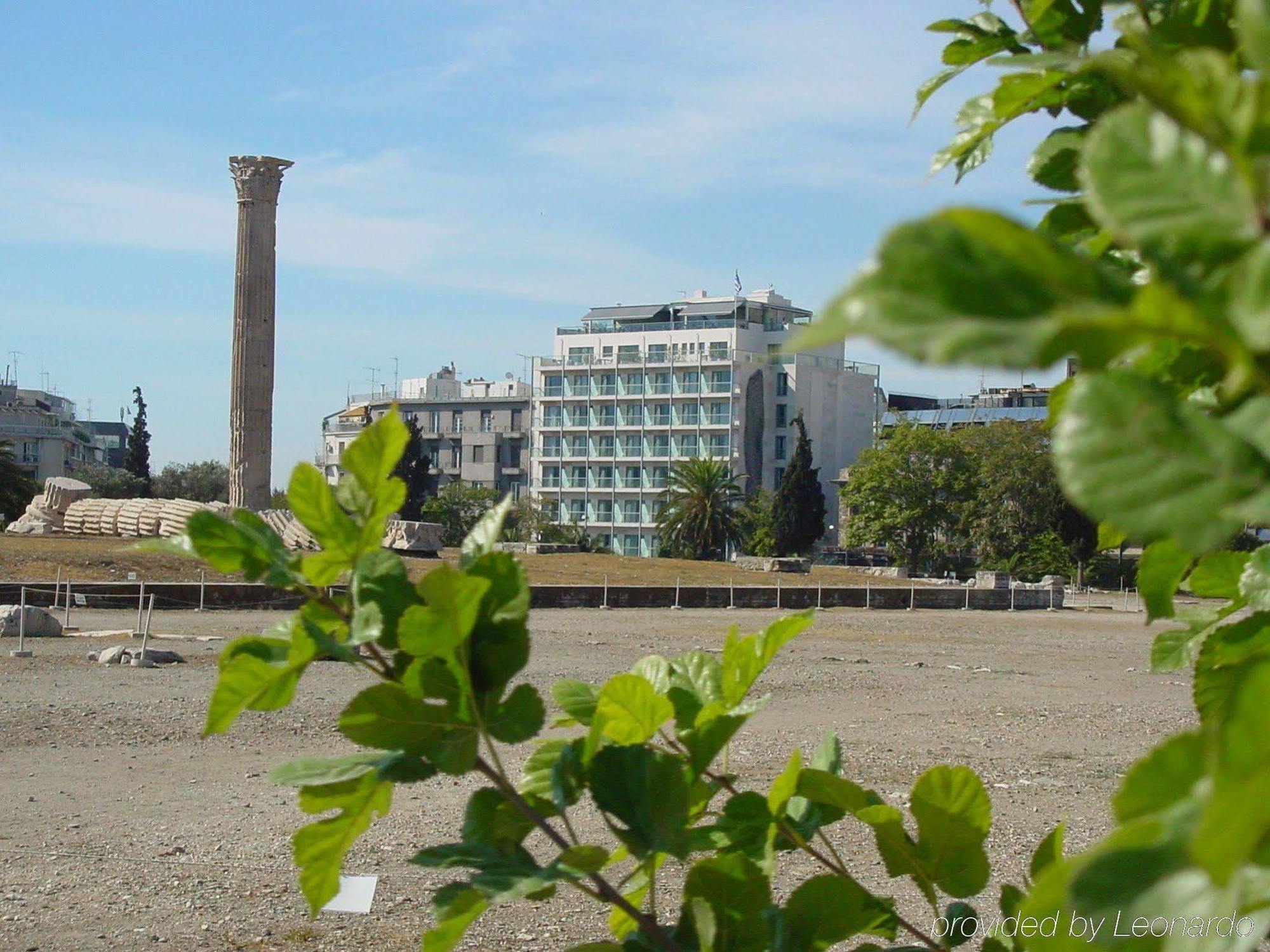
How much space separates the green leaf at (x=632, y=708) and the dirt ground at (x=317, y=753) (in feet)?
8.62

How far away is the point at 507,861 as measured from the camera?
39.9 inches

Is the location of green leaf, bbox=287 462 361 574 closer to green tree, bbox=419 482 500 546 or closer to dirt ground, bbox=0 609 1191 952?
dirt ground, bbox=0 609 1191 952

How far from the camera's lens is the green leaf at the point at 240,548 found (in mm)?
1050

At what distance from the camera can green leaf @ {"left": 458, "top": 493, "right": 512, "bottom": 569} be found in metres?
1.02

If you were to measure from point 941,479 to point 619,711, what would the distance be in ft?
201

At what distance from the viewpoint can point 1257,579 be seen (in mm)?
1131

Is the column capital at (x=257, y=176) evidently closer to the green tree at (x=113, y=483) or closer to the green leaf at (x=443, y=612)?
the green tree at (x=113, y=483)

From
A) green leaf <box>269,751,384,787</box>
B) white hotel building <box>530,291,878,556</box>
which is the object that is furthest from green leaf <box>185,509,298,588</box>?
white hotel building <box>530,291,878,556</box>

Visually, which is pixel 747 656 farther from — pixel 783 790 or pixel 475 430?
pixel 475 430

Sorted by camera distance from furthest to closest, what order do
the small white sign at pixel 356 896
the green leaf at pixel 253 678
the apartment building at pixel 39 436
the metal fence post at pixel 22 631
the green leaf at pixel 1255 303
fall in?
the apartment building at pixel 39 436, the metal fence post at pixel 22 631, the small white sign at pixel 356 896, the green leaf at pixel 253 678, the green leaf at pixel 1255 303

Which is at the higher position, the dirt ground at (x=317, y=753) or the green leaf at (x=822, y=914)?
the green leaf at (x=822, y=914)

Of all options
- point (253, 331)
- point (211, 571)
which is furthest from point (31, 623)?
point (253, 331)

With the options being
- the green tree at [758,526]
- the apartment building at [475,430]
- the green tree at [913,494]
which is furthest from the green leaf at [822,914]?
the apartment building at [475,430]

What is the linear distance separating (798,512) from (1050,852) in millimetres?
63091
